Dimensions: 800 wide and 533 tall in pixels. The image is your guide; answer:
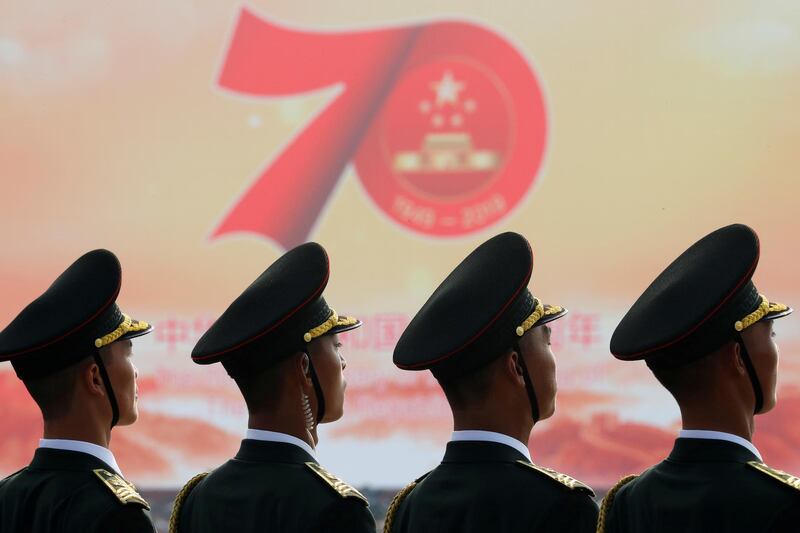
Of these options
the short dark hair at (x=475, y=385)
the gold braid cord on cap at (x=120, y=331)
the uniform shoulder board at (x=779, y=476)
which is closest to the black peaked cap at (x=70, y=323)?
the gold braid cord on cap at (x=120, y=331)

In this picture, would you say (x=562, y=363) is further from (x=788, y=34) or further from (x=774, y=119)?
(x=788, y=34)

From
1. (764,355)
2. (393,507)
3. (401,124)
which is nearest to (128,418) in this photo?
(393,507)

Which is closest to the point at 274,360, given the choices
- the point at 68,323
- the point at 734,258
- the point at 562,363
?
the point at 68,323

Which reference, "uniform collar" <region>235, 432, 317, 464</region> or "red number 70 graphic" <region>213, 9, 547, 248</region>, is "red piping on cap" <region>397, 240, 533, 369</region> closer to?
"uniform collar" <region>235, 432, 317, 464</region>

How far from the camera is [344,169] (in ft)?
15.9

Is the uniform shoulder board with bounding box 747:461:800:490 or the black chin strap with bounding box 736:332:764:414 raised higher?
the black chin strap with bounding box 736:332:764:414

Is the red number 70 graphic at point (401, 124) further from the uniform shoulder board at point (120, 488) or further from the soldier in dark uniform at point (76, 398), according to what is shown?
the uniform shoulder board at point (120, 488)

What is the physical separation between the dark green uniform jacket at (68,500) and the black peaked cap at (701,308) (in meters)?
0.92

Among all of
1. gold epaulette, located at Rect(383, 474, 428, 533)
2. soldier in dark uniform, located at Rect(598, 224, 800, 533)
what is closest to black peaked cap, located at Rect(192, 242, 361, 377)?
gold epaulette, located at Rect(383, 474, 428, 533)

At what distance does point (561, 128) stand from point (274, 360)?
2586mm

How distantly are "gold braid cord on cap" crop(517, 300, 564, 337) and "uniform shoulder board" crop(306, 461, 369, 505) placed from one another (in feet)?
1.33

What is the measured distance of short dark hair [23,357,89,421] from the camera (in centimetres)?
244

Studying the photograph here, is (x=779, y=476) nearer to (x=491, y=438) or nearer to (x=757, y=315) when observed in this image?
(x=757, y=315)

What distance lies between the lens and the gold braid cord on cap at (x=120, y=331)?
2479mm
